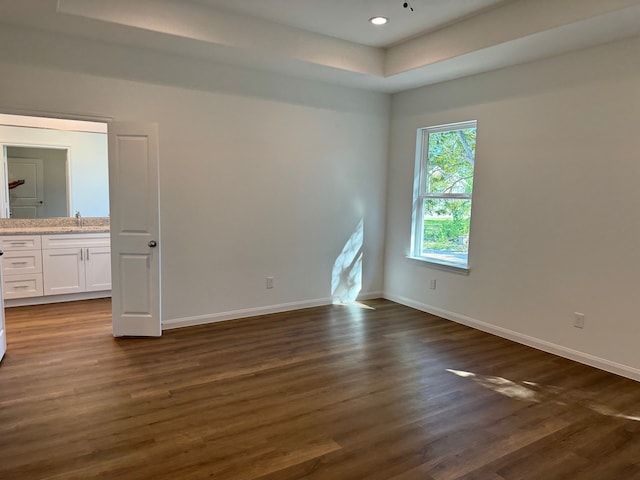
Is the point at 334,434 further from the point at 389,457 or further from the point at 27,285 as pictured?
the point at 27,285

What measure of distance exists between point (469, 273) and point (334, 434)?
2.75 metres

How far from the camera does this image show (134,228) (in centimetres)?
402

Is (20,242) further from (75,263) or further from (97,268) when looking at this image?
(97,268)

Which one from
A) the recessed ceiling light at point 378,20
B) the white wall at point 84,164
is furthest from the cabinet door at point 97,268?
the recessed ceiling light at point 378,20

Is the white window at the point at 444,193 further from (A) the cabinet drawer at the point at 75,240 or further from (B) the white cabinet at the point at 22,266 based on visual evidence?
(B) the white cabinet at the point at 22,266

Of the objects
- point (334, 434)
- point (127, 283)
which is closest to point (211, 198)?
point (127, 283)

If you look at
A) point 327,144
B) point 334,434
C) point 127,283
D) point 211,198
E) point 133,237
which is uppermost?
point 327,144

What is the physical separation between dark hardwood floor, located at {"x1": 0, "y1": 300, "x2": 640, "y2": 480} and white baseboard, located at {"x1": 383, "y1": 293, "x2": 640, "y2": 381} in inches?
4.1

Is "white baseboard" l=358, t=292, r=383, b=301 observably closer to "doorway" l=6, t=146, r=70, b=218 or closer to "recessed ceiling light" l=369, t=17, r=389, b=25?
"recessed ceiling light" l=369, t=17, r=389, b=25

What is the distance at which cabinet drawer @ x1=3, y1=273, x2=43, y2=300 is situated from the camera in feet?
16.5

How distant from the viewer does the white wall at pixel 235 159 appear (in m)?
3.84

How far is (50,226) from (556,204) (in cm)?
589

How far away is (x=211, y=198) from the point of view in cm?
451

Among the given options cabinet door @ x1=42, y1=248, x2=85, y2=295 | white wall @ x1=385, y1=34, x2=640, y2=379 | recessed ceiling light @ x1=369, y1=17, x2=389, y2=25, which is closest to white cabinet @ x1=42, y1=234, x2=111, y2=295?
cabinet door @ x1=42, y1=248, x2=85, y2=295
